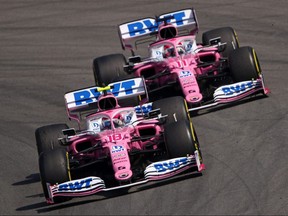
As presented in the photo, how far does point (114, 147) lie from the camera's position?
69.6ft

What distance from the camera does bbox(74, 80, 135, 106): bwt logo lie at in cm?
2388

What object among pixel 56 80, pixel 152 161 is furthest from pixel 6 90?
pixel 152 161

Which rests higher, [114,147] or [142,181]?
[114,147]

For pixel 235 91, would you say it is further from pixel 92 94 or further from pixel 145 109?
pixel 92 94

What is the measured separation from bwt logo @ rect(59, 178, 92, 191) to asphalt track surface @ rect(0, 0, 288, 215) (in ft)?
1.23

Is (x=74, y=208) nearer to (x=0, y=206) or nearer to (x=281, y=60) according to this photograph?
(x=0, y=206)

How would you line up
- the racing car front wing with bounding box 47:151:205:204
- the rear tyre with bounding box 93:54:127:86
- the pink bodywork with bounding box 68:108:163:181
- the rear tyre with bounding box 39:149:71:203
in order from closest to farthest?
the racing car front wing with bounding box 47:151:205:204
the rear tyre with bounding box 39:149:71:203
the pink bodywork with bounding box 68:108:163:181
the rear tyre with bounding box 93:54:127:86

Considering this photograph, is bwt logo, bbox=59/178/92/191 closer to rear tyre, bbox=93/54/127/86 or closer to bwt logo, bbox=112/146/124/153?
bwt logo, bbox=112/146/124/153

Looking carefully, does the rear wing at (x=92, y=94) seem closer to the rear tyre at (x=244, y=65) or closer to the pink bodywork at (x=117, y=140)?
the pink bodywork at (x=117, y=140)

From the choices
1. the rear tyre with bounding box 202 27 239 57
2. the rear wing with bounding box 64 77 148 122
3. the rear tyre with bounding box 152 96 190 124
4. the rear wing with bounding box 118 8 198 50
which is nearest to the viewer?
the rear tyre with bounding box 152 96 190 124

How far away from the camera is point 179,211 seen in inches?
755

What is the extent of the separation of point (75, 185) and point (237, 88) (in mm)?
5785

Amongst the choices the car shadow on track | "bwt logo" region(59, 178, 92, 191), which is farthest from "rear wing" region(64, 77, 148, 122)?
"bwt logo" region(59, 178, 92, 191)

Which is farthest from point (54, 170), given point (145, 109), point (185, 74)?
point (185, 74)
